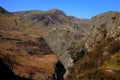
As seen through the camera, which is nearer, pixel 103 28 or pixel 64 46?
pixel 103 28

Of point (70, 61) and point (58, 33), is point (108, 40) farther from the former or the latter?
point (58, 33)

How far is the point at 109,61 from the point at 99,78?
2.80m

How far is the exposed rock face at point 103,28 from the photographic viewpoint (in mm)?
30547

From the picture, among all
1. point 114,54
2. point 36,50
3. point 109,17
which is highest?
point 109,17

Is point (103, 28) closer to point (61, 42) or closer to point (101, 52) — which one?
point (101, 52)

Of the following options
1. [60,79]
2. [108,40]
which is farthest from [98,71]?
[60,79]

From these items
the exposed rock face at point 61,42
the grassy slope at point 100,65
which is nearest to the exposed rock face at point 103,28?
the grassy slope at point 100,65

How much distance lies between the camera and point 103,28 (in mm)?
32625

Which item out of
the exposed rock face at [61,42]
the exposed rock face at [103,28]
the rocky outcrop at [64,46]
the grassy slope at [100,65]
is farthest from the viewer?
the exposed rock face at [61,42]

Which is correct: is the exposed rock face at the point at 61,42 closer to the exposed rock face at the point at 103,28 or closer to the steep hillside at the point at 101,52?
the steep hillside at the point at 101,52

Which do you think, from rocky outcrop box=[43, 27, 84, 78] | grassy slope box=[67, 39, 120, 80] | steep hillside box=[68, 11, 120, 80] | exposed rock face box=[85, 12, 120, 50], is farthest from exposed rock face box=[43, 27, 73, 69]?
grassy slope box=[67, 39, 120, 80]

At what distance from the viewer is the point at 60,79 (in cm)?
4422

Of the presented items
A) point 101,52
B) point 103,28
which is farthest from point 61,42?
point 101,52

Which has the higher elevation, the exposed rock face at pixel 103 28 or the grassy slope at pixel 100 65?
the exposed rock face at pixel 103 28
